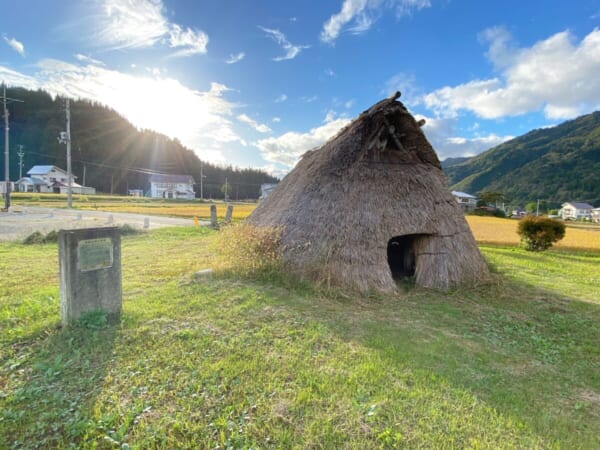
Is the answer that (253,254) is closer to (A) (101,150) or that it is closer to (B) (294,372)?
(B) (294,372)

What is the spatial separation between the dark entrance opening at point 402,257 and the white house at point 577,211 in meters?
70.0

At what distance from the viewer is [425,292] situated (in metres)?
6.45

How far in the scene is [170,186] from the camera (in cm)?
8262

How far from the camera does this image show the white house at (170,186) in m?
82.0

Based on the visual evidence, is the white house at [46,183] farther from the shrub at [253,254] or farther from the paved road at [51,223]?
the shrub at [253,254]

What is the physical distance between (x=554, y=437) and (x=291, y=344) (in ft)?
8.80

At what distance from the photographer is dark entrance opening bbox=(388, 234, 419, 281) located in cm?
825

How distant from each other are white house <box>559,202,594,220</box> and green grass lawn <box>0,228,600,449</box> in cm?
7316

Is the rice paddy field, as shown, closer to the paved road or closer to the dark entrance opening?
the dark entrance opening

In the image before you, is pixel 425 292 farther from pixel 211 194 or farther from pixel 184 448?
pixel 211 194

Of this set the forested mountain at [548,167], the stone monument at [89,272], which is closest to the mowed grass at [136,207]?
the stone monument at [89,272]

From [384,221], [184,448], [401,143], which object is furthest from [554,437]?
[401,143]

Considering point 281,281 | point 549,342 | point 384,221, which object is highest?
point 384,221

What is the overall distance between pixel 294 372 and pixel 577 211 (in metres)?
81.2
